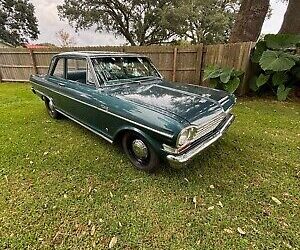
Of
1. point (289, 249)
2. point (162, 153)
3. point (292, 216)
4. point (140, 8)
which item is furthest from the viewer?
point (140, 8)

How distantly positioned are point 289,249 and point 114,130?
241cm

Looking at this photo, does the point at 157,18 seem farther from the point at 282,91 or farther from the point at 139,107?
the point at 139,107

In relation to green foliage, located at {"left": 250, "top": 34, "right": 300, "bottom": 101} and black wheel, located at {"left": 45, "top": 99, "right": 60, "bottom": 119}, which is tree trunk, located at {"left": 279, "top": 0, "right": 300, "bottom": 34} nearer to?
green foliage, located at {"left": 250, "top": 34, "right": 300, "bottom": 101}

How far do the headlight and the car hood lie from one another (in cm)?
11

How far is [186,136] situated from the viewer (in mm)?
2535

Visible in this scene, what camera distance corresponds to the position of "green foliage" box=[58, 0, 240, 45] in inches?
749

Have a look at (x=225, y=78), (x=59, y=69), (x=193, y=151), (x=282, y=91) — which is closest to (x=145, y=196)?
(x=193, y=151)

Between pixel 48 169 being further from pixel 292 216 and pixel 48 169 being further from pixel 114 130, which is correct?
pixel 292 216

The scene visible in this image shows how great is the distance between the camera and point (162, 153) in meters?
2.67

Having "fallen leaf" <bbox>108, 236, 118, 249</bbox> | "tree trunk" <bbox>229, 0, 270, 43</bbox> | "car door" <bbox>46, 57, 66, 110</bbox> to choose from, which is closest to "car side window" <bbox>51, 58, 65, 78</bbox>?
"car door" <bbox>46, 57, 66, 110</bbox>

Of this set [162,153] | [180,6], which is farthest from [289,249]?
[180,6]

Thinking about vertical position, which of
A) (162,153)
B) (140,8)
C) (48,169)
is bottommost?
(48,169)

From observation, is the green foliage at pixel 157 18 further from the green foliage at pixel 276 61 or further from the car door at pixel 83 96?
the car door at pixel 83 96

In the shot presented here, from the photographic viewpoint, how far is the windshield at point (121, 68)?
3.52 metres
